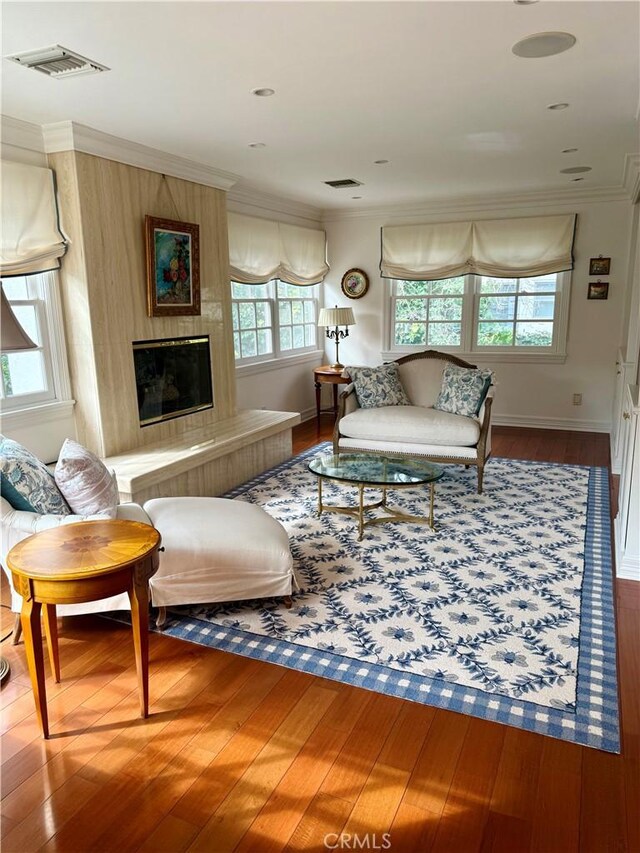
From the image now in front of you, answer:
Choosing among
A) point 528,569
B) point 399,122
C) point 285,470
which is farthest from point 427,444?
point 399,122

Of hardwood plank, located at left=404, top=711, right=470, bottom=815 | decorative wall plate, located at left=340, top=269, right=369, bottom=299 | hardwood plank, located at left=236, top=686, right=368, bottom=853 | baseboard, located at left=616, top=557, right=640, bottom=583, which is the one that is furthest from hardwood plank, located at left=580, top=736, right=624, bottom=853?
decorative wall plate, located at left=340, top=269, right=369, bottom=299

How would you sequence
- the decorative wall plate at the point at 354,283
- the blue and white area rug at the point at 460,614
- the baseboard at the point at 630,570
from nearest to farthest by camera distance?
the blue and white area rug at the point at 460,614, the baseboard at the point at 630,570, the decorative wall plate at the point at 354,283

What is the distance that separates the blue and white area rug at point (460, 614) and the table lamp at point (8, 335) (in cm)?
69

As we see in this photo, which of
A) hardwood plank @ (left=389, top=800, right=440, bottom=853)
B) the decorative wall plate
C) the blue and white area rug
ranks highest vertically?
the decorative wall plate

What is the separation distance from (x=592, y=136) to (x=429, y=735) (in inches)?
148

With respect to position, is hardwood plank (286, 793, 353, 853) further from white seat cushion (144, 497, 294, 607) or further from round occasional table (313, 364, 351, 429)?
round occasional table (313, 364, 351, 429)

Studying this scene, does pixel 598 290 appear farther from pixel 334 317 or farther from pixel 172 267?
pixel 172 267

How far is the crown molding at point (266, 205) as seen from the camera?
17.9 feet

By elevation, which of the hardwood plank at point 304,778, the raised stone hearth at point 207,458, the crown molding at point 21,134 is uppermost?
the crown molding at point 21,134

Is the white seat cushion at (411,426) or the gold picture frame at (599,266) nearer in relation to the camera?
the white seat cushion at (411,426)

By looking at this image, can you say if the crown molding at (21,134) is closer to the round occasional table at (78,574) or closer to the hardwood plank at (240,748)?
the round occasional table at (78,574)

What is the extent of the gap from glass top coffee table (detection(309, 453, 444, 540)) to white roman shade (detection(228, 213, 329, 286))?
8.02 ft

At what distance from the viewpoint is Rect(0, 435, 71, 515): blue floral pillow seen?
2449mm

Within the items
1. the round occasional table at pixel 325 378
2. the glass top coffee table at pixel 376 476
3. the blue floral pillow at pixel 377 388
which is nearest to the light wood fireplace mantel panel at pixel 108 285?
the glass top coffee table at pixel 376 476
